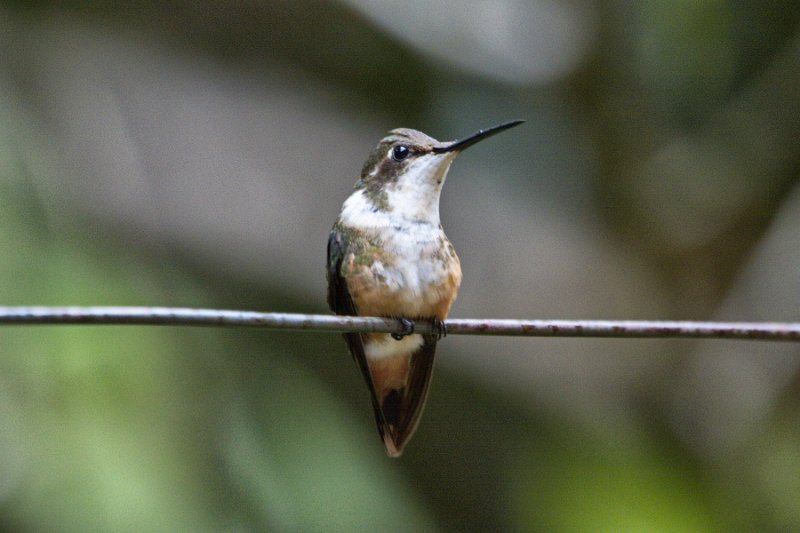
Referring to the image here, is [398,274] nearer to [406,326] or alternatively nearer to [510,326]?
[406,326]

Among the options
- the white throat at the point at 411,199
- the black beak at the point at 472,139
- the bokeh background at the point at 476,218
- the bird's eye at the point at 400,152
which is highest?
the black beak at the point at 472,139

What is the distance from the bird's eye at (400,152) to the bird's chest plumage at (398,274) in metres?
0.26

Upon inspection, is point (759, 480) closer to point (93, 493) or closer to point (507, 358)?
point (507, 358)

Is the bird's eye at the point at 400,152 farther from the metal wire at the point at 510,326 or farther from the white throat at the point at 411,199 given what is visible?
the metal wire at the point at 510,326

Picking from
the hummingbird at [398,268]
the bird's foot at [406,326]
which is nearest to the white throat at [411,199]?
the hummingbird at [398,268]

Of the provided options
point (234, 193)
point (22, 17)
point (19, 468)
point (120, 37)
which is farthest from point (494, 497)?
point (22, 17)

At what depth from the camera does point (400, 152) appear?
219 centimetres

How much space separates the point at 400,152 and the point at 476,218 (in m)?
2.93

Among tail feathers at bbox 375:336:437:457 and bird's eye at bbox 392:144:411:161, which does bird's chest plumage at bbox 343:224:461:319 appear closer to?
tail feathers at bbox 375:336:437:457

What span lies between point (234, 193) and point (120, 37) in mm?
1176

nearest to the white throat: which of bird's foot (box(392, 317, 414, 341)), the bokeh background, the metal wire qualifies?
bird's foot (box(392, 317, 414, 341))

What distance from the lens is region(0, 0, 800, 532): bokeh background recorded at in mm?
4148

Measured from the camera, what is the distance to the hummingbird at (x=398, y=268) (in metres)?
1.93

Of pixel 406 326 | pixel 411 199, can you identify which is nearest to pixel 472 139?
pixel 411 199
